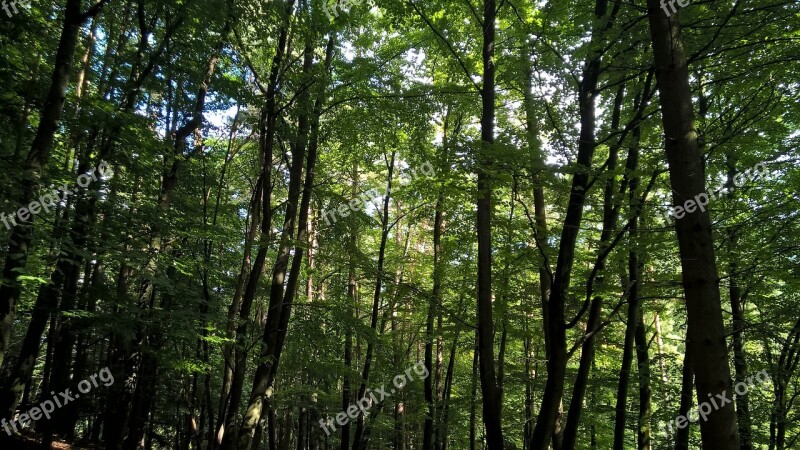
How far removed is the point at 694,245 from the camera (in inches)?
110

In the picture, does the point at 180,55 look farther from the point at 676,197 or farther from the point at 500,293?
the point at 676,197

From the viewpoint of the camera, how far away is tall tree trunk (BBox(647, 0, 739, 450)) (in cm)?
260

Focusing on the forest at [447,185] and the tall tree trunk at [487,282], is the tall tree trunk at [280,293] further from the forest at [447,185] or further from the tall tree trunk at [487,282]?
the tall tree trunk at [487,282]

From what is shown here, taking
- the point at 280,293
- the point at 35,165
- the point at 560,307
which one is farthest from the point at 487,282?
the point at 35,165

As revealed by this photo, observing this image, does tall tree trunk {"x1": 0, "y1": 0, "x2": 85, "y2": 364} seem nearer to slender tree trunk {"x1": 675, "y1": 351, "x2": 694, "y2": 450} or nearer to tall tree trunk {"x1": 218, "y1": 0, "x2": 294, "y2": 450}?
tall tree trunk {"x1": 218, "y1": 0, "x2": 294, "y2": 450}

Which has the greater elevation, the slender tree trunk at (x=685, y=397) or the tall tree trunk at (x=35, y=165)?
the tall tree trunk at (x=35, y=165)

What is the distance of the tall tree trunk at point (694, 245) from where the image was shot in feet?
8.52

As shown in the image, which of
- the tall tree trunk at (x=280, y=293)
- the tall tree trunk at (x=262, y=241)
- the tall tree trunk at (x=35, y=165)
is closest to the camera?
the tall tree trunk at (x=35, y=165)

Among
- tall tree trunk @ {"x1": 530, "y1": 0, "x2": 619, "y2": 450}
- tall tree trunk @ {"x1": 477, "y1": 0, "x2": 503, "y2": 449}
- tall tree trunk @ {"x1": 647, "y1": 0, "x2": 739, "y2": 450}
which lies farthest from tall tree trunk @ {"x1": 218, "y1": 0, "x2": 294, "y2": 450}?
tall tree trunk @ {"x1": 647, "y1": 0, "x2": 739, "y2": 450}

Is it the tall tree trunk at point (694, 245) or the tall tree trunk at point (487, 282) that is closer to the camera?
the tall tree trunk at point (694, 245)

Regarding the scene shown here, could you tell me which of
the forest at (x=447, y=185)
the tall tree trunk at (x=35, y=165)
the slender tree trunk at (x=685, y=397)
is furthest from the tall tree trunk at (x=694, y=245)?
the slender tree trunk at (x=685, y=397)

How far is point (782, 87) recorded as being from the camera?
717cm

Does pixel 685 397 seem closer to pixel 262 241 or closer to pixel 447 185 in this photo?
pixel 447 185

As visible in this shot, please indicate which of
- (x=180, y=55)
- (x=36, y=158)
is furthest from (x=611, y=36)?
(x=180, y=55)
